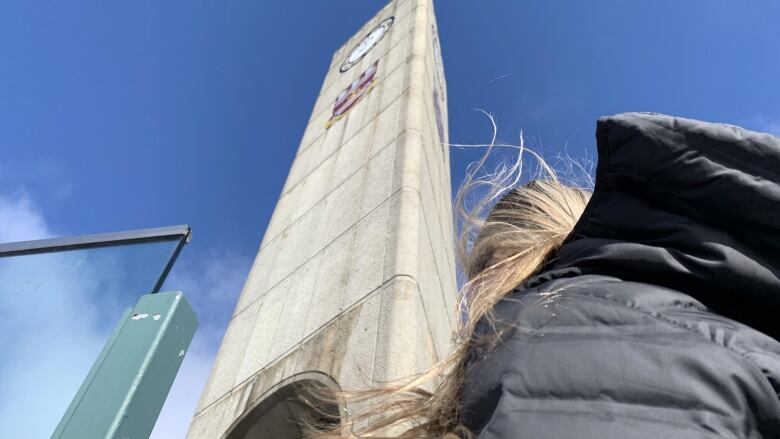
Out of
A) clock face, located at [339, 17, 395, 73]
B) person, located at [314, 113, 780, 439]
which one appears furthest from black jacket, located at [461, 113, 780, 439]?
clock face, located at [339, 17, 395, 73]

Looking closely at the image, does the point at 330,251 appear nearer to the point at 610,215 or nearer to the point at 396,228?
the point at 396,228

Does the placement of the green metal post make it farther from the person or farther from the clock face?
the clock face

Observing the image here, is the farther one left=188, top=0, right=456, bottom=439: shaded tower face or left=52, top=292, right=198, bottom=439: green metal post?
left=188, top=0, right=456, bottom=439: shaded tower face

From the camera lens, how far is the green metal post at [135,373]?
1.49 m

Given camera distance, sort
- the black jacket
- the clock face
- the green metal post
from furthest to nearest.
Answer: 1. the clock face
2. the green metal post
3. the black jacket

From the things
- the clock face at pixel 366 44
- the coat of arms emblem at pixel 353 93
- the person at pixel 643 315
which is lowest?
the person at pixel 643 315

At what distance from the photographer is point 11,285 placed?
7.70 ft

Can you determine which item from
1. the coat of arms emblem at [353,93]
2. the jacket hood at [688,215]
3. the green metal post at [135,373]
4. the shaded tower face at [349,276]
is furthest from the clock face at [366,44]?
the jacket hood at [688,215]

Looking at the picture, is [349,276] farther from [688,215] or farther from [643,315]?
[643,315]

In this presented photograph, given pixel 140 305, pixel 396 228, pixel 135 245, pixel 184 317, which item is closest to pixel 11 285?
pixel 135 245

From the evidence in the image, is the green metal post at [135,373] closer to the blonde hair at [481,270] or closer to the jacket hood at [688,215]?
the blonde hair at [481,270]

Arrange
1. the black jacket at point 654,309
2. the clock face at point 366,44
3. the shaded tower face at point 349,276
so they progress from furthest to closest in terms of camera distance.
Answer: the clock face at point 366,44, the shaded tower face at point 349,276, the black jacket at point 654,309

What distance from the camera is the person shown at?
0.75 meters

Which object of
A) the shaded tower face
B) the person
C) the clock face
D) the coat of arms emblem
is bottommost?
the person
